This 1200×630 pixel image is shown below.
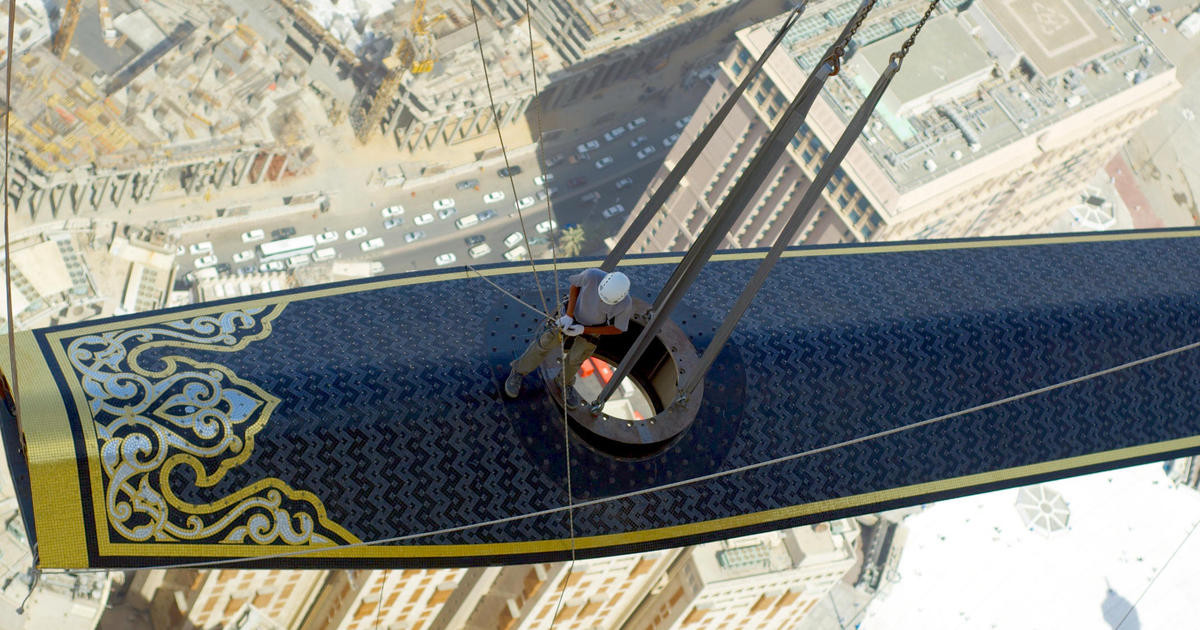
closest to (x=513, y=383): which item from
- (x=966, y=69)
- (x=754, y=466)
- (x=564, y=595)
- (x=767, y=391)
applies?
(x=754, y=466)

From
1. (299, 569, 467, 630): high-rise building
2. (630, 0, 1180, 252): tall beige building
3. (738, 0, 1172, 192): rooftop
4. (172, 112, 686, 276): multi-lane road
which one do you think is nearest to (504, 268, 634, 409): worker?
(299, 569, 467, 630): high-rise building

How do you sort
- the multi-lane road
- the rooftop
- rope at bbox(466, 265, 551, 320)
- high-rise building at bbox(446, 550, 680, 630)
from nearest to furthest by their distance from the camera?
1. rope at bbox(466, 265, 551, 320)
2. high-rise building at bbox(446, 550, 680, 630)
3. the rooftop
4. the multi-lane road

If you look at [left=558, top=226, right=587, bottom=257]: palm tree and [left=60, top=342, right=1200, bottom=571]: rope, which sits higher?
[left=558, top=226, right=587, bottom=257]: palm tree

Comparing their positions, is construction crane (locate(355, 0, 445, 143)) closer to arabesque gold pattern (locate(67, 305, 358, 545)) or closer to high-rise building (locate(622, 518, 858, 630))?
high-rise building (locate(622, 518, 858, 630))

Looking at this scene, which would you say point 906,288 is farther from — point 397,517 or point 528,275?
point 397,517

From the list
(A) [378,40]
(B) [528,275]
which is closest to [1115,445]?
(B) [528,275]

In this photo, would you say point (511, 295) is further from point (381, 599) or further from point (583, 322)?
point (381, 599)
